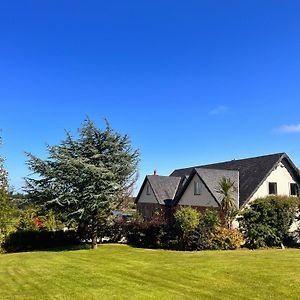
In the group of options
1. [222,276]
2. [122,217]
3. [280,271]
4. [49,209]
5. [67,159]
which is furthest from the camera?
[122,217]

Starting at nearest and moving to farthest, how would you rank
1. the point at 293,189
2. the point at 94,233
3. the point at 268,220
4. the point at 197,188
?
the point at 94,233 < the point at 268,220 < the point at 293,189 < the point at 197,188

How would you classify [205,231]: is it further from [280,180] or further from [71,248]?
[280,180]

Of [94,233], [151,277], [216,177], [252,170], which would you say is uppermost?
[252,170]

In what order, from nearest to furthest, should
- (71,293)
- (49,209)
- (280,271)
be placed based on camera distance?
1. (71,293)
2. (280,271)
3. (49,209)

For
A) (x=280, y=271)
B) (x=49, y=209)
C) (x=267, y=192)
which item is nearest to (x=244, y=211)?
(x=267, y=192)

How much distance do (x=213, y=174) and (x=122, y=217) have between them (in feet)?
28.3

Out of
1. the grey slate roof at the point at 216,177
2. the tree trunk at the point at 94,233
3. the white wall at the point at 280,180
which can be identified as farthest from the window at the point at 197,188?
the tree trunk at the point at 94,233

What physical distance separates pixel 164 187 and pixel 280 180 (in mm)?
13791

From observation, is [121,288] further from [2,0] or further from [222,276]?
[2,0]

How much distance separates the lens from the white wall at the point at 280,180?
2951 centimetres

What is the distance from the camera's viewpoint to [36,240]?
2598cm

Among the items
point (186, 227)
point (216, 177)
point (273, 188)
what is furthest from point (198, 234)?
point (273, 188)

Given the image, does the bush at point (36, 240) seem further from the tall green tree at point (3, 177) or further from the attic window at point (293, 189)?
the attic window at point (293, 189)

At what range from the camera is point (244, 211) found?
1038 inches
